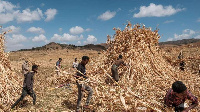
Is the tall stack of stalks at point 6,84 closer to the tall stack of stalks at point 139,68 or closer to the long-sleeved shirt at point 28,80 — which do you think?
the long-sleeved shirt at point 28,80

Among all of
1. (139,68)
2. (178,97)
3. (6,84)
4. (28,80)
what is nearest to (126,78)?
(139,68)

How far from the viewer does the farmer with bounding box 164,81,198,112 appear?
4074 mm

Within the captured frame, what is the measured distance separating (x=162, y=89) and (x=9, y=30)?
24.5 ft

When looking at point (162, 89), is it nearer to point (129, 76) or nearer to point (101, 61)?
point (129, 76)

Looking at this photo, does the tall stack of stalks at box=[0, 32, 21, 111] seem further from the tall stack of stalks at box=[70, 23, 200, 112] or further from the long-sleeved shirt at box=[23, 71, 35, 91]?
the tall stack of stalks at box=[70, 23, 200, 112]

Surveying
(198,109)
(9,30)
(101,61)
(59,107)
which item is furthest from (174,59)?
(9,30)

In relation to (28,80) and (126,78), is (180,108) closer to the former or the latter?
(126,78)

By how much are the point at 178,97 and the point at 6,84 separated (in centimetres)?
641

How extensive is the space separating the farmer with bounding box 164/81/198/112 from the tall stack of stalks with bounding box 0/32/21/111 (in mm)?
5519

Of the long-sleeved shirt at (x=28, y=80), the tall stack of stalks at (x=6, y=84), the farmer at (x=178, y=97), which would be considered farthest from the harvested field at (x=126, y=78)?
the long-sleeved shirt at (x=28, y=80)

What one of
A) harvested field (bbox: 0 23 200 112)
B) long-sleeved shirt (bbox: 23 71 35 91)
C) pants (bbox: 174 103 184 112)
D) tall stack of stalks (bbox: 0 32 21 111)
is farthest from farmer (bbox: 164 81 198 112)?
tall stack of stalks (bbox: 0 32 21 111)

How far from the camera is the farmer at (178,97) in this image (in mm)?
4074

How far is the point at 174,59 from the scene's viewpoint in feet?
39.4

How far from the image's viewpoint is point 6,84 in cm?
750
